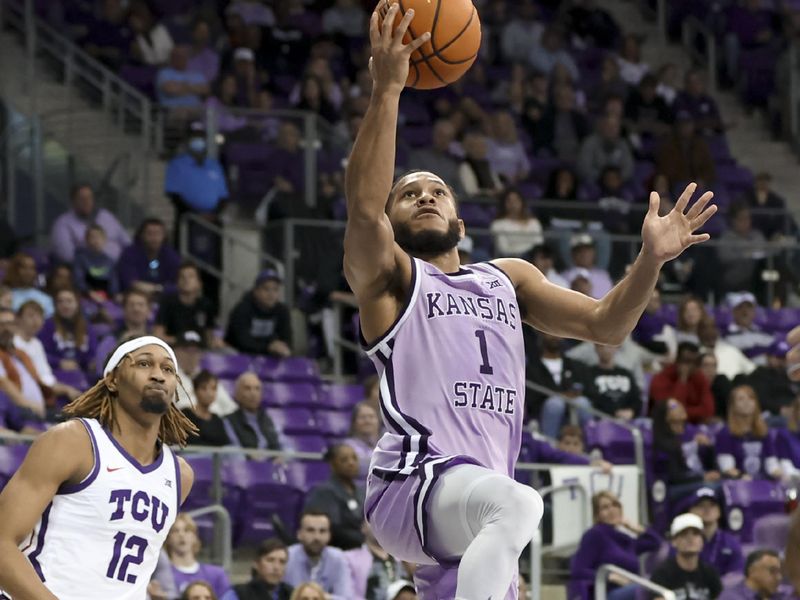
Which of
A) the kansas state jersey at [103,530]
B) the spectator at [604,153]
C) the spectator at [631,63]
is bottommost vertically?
the spectator at [604,153]

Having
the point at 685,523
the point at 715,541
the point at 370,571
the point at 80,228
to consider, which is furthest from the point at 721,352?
the point at 80,228

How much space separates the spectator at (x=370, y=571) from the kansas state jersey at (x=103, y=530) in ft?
14.5

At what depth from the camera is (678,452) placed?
505 inches

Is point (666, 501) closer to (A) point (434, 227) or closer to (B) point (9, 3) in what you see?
(A) point (434, 227)

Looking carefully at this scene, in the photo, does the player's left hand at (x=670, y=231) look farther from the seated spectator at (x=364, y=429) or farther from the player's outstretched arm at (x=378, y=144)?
the seated spectator at (x=364, y=429)

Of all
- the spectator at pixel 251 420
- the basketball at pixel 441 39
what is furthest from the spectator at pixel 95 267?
the basketball at pixel 441 39

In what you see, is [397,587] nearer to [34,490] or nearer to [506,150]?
[34,490]

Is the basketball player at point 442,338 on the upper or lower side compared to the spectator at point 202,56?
upper

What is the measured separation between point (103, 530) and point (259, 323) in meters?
7.91

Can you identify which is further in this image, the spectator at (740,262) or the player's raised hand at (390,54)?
the spectator at (740,262)

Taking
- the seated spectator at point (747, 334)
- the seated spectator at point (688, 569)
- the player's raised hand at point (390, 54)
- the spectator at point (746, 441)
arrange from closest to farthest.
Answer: the player's raised hand at point (390, 54) → the seated spectator at point (688, 569) → the spectator at point (746, 441) → the seated spectator at point (747, 334)

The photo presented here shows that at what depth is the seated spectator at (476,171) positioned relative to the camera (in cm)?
→ 1666

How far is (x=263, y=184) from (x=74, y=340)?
12.0 feet

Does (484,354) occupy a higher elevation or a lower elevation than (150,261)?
higher
